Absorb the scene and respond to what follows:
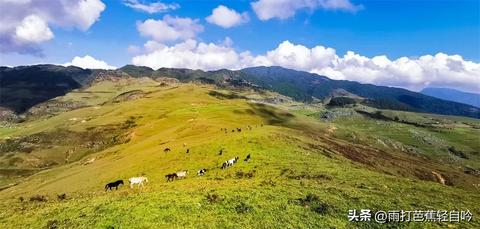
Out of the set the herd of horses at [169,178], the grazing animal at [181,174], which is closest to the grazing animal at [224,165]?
the herd of horses at [169,178]

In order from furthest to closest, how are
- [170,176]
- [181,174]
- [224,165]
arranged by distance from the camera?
[224,165]
[181,174]
[170,176]

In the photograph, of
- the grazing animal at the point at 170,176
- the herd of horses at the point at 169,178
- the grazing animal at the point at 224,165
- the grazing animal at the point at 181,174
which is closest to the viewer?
the herd of horses at the point at 169,178

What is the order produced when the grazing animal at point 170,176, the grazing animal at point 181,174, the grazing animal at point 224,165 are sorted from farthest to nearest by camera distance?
the grazing animal at point 224,165, the grazing animal at point 181,174, the grazing animal at point 170,176

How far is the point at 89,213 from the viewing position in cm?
3775

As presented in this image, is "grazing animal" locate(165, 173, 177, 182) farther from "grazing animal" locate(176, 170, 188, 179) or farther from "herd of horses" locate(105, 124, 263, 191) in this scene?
"grazing animal" locate(176, 170, 188, 179)

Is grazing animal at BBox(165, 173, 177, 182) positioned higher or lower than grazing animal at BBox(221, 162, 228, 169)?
lower

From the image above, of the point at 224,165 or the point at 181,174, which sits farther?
the point at 224,165

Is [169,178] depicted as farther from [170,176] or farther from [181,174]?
[181,174]

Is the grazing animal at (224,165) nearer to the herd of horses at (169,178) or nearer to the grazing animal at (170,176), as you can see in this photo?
the herd of horses at (169,178)

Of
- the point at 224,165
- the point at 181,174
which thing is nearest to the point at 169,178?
the point at 181,174

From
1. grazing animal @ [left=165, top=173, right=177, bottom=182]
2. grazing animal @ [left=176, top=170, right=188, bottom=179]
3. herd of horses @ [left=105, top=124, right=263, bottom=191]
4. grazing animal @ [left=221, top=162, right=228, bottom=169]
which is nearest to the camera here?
herd of horses @ [left=105, top=124, right=263, bottom=191]

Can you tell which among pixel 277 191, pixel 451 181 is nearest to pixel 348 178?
pixel 277 191

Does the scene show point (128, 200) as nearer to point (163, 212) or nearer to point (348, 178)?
point (163, 212)

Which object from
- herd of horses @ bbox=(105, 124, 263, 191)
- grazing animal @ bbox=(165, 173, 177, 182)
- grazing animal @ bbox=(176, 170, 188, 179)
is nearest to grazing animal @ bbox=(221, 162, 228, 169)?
herd of horses @ bbox=(105, 124, 263, 191)
